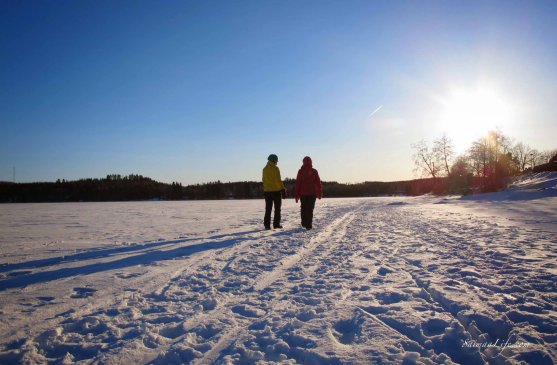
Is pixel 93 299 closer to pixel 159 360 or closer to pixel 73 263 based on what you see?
pixel 159 360

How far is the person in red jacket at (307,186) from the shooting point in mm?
9391

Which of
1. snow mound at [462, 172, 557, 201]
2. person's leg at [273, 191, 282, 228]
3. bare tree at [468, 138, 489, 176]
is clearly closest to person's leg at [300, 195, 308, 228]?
person's leg at [273, 191, 282, 228]

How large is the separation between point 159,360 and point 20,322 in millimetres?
1623

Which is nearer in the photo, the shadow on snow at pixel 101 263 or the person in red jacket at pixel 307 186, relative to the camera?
the shadow on snow at pixel 101 263

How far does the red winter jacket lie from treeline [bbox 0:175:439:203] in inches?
2602

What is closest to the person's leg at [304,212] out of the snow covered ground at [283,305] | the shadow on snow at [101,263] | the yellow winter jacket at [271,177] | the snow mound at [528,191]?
the yellow winter jacket at [271,177]

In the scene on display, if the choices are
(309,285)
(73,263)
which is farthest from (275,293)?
(73,263)

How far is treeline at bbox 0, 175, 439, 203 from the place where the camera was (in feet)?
253

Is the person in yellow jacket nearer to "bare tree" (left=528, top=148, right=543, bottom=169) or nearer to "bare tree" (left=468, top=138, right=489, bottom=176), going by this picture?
"bare tree" (left=468, top=138, right=489, bottom=176)

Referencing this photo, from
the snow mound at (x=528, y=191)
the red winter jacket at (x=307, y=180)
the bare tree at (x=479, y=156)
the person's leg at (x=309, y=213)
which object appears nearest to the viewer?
the person's leg at (x=309, y=213)

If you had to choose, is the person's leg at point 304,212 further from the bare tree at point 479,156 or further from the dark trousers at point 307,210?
the bare tree at point 479,156

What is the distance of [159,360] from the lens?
2141 millimetres

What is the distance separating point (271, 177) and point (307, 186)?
3.94 ft

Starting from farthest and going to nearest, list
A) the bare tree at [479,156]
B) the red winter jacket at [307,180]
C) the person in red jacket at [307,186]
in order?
the bare tree at [479,156]
the red winter jacket at [307,180]
the person in red jacket at [307,186]
